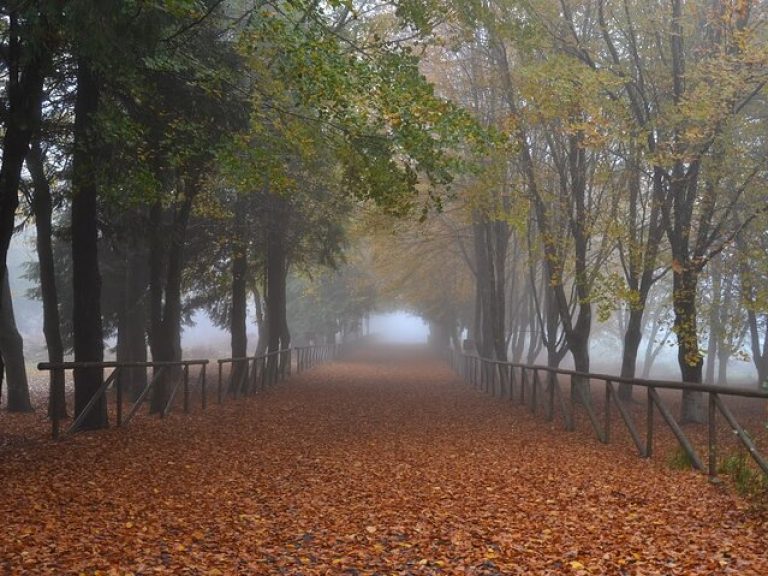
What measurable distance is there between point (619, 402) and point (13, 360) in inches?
512

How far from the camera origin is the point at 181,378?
15797 mm

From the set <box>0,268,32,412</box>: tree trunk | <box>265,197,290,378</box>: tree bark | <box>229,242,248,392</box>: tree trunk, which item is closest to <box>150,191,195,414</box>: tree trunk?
<box>0,268,32,412</box>: tree trunk

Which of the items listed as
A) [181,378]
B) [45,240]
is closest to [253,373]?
[181,378]

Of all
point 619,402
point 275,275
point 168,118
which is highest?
point 168,118

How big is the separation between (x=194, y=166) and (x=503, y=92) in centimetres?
830

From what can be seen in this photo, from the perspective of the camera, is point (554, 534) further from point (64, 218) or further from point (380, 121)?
point (64, 218)

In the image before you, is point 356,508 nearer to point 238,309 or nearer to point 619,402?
point 619,402

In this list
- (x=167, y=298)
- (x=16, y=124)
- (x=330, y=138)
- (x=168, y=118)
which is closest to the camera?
(x=16, y=124)

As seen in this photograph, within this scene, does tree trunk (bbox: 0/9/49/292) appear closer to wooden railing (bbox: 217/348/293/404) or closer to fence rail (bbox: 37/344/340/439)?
fence rail (bbox: 37/344/340/439)

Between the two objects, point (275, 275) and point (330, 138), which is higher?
point (330, 138)

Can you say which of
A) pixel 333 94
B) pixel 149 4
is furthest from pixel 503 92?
pixel 149 4

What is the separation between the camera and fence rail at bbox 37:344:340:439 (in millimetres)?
10656

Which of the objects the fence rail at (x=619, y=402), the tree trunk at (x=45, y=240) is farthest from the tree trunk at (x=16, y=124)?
the fence rail at (x=619, y=402)

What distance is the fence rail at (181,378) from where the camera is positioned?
10.7 m
